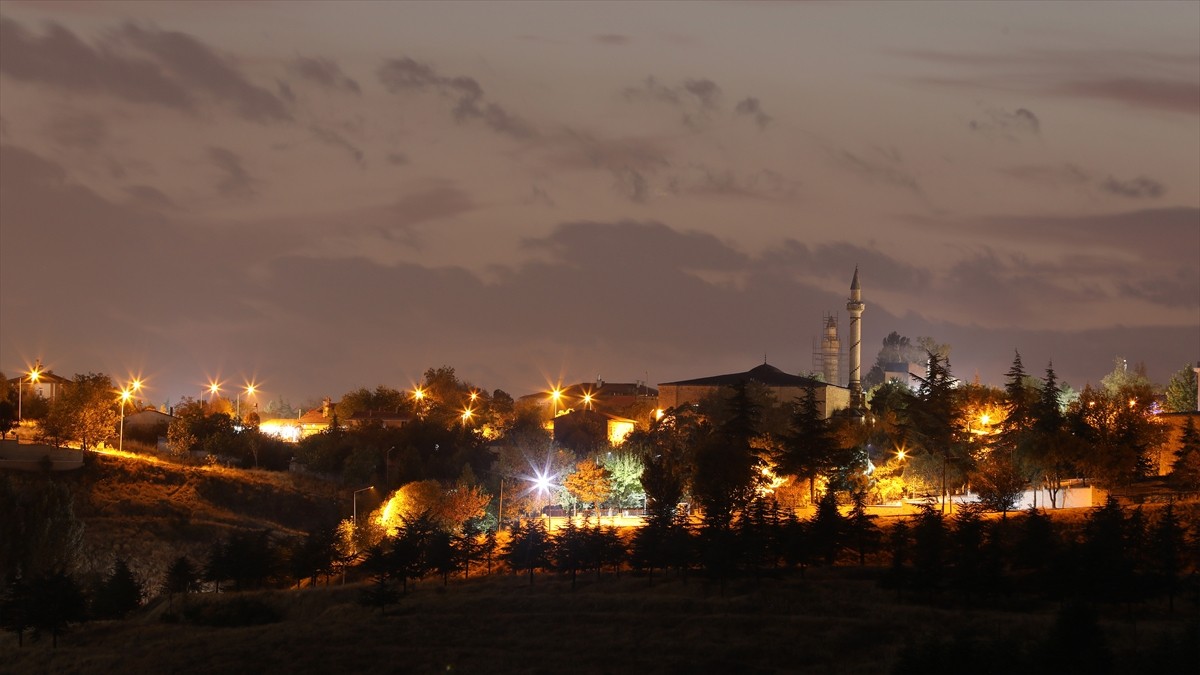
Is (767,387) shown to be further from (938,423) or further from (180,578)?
(180,578)

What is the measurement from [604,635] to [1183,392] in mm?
101973

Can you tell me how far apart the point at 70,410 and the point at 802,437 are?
4543 cm

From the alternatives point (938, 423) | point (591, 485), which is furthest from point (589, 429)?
point (938, 423)

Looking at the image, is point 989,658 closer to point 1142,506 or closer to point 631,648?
point 631,648

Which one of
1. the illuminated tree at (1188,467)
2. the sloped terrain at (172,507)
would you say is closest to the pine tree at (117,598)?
the sloped terrain at (172,507)

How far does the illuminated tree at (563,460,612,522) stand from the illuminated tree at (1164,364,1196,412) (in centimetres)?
5976

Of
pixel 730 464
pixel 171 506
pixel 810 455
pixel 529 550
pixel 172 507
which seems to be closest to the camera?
pixel 529 550

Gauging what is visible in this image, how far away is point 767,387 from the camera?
10181cm

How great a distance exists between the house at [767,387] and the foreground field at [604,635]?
49021 millimetres

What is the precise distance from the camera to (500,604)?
50.5 meters

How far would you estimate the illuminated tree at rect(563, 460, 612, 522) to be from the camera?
3137 inches

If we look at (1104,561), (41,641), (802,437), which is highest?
(802,437)

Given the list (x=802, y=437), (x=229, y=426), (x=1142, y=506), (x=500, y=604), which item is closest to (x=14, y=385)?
(x=229, y=426)

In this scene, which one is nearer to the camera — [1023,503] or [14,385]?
[1023,503]
